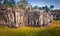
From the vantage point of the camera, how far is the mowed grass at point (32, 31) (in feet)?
15.7

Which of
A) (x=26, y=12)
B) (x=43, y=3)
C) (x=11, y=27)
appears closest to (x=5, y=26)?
(x=11, y=27)

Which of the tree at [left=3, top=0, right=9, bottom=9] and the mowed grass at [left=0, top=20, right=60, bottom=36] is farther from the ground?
the tree at [left=3, top=0, right=9, bottom=9]

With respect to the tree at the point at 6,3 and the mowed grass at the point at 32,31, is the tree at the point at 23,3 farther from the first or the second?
the mowed grass at the point at 32,31

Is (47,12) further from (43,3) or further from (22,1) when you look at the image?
(22,1)

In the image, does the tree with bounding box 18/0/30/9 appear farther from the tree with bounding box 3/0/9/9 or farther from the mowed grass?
the mowed grass

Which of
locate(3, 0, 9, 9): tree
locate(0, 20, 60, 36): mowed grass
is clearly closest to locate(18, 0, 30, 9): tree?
locate(3, 0, 9, 9): tree

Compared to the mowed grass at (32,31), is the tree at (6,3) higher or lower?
higher

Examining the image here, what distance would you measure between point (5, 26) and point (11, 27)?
14 centimetres

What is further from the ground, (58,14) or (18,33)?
(58,14)

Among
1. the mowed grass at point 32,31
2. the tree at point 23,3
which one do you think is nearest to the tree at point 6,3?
Answer: the tree at point 23,3

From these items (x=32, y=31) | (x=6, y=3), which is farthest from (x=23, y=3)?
(x=32, y=31)

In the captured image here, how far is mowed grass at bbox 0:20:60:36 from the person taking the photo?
4.78m

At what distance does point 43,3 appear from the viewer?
484 cm

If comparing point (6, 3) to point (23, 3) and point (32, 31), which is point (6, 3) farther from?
point (32, 31)
